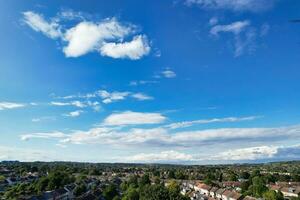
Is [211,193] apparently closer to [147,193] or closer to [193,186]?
[193,186]

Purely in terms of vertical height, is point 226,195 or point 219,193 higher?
point 219,193

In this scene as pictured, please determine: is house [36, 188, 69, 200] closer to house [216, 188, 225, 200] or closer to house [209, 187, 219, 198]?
house [216, 188, 225, 200]

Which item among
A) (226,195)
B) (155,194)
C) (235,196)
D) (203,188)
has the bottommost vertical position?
(235,196)

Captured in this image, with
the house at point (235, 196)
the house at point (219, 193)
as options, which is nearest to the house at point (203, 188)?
the house at point (219, 193)

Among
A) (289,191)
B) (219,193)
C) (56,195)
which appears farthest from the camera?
(289,191)

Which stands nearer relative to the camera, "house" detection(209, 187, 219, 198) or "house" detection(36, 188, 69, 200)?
"house" detection(36, 188, 69, 200)

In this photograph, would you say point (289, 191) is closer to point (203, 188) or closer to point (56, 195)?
point (203, 188)

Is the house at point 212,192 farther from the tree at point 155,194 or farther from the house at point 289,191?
the tree at point 155,194

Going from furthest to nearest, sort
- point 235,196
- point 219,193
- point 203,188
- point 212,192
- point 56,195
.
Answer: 1. point 203,188
2. point 212,192
3. point 219,193
4. point 235,196
5. point 56,195

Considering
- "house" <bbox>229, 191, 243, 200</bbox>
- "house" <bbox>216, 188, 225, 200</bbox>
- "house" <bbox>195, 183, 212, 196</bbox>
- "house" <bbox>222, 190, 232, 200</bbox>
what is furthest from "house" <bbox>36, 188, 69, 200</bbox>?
"house" <bbox>195, 183, 212, 196</bbox>

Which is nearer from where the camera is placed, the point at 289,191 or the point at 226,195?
the point at 226,195

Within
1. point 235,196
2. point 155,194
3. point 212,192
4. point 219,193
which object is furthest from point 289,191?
point 155,194

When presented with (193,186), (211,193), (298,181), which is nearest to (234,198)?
(211,193)
